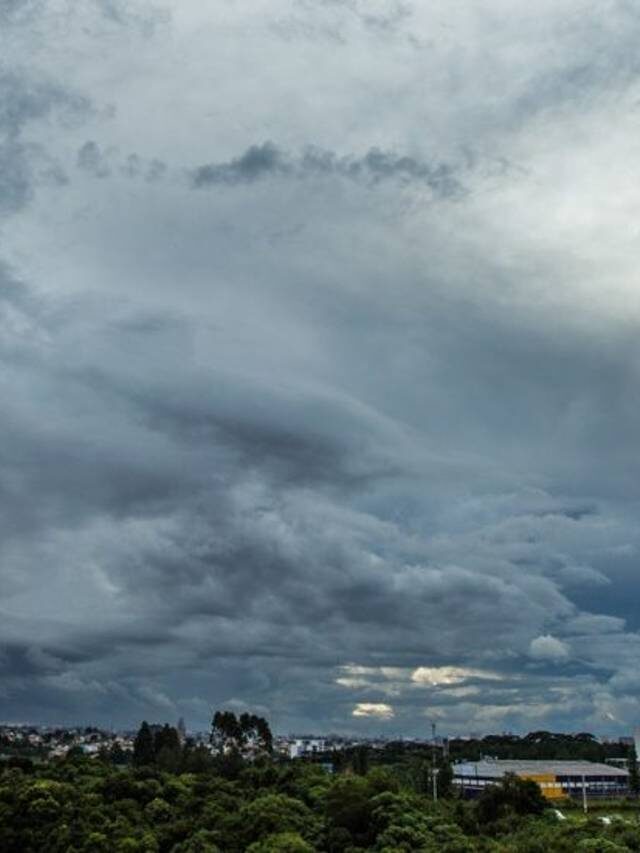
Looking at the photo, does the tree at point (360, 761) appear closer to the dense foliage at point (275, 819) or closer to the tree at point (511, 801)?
the tree at point (511, 801)

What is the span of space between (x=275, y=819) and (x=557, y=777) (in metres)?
107

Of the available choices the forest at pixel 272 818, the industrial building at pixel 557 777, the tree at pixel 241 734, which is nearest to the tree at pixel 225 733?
the tree at pixel 241 734

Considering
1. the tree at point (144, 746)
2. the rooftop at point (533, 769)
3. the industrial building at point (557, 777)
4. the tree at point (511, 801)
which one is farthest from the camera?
the rooftop at point (533, 769)

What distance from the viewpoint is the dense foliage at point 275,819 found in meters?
53.7

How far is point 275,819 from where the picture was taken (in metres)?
60.1

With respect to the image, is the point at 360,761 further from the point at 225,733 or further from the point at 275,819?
the point at 275,819

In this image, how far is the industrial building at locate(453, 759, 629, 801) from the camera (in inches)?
5940

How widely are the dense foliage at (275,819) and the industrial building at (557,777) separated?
7625cm

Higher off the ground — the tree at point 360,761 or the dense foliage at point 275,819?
the tree at point 360,761

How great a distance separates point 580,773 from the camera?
158 meters

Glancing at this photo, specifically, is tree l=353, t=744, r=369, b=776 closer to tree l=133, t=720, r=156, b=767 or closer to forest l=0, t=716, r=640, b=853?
tree l=133, t=720, r=156, b=767

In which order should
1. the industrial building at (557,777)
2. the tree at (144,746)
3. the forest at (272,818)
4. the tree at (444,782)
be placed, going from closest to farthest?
the forest at (272,818), the tree at (444,782), the tree at (144,746), the industrial building at (557,777)

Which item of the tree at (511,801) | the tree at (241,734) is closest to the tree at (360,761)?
the tree at (241,734)

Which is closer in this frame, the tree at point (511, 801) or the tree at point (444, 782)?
the tree at point (511, 801)
